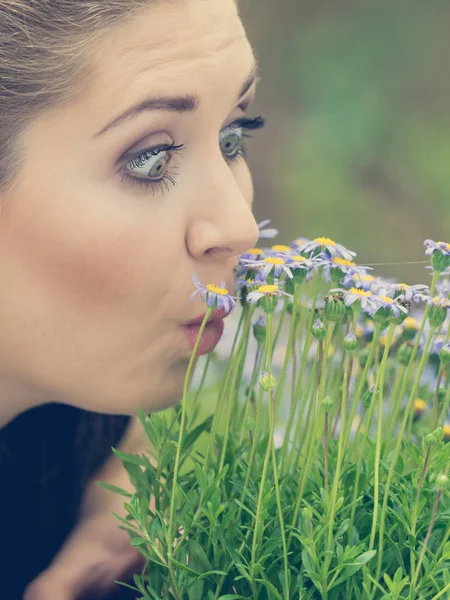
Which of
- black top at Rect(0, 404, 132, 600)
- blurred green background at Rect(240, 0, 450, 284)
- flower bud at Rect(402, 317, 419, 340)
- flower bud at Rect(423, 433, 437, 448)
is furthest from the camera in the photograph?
blurred green background at Rect(240, 0, 450, 284)

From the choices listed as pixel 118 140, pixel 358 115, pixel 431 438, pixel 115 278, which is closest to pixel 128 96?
pixel 118 140

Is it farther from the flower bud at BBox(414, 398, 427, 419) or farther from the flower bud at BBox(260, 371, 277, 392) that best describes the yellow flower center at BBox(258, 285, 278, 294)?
the flower bud at BBox(414, 398, 427, 419)

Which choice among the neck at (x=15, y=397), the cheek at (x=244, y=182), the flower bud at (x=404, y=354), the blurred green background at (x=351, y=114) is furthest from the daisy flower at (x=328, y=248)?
the blurred green background at (x=351, y=114)

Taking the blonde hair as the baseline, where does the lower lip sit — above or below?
below

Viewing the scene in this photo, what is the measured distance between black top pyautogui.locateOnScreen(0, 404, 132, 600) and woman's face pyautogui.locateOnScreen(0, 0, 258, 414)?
1.00 feet

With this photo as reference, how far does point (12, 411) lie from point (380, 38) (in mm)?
2083

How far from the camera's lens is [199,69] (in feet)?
A: 2.90

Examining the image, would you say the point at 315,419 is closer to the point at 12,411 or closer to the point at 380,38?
the point at 12,411

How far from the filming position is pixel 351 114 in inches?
105

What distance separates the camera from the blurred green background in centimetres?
249

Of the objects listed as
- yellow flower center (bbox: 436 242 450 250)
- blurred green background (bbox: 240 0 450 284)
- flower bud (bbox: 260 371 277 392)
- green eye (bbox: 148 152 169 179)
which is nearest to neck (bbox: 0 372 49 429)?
green eye (bbox: 148 152 169 179)

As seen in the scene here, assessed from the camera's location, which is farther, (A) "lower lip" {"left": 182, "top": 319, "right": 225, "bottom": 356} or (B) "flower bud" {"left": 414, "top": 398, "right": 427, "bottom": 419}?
(B) "flower bud" {"left": 414, "top": 398, "right": 427, "bottom": 419}

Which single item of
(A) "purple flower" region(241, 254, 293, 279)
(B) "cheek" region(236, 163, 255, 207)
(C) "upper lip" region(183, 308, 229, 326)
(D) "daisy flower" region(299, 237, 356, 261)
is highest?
(B) "cheek" region(236, 163, 255, 207)

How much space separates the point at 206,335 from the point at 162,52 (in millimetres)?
289
